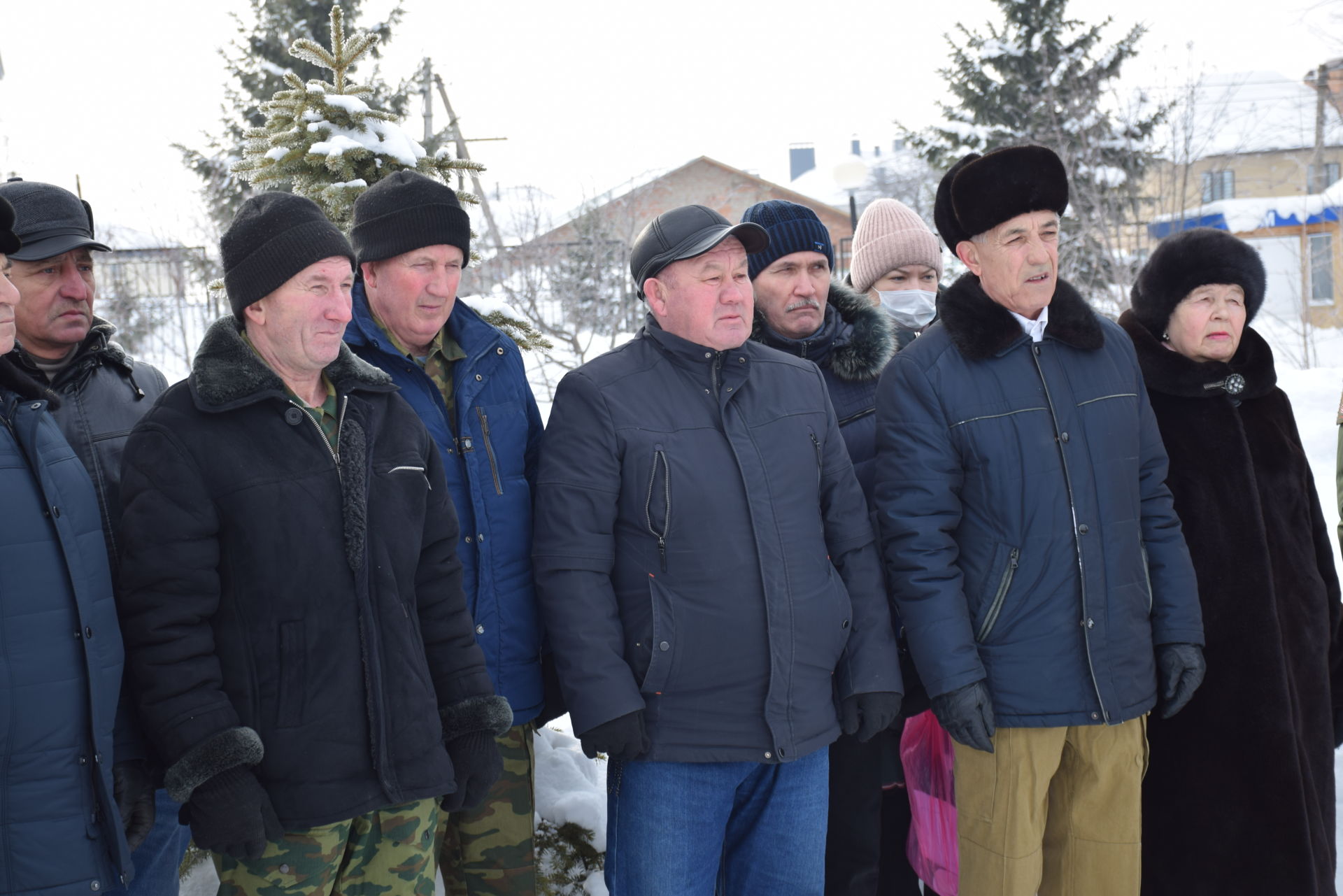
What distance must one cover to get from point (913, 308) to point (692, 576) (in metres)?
1.81

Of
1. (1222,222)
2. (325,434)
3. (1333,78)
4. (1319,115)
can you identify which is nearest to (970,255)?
(325,434)

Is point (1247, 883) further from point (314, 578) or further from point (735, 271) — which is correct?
point (314, 578)

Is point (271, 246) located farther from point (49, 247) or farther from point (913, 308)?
point (913, 308)

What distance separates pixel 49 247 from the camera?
2.67m

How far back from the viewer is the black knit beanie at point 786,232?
3.33 metres

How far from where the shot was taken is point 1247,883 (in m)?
3.02

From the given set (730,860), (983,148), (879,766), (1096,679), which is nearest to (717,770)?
(730,860)

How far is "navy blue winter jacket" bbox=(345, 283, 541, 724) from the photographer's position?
2.71m

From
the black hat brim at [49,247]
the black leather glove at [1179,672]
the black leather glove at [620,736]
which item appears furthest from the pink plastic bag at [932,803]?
the black hat brim at [49,247]

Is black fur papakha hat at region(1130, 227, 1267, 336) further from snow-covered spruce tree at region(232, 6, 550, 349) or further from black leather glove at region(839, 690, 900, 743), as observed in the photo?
snow-covered spruce tree at region(232, 6, 550, 349)

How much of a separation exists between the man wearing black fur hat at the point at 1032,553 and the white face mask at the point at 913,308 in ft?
2.98

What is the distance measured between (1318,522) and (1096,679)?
1151 millimetres

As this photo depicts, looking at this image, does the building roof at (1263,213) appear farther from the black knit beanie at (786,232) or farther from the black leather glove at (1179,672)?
the black leather glove at (1179,672)

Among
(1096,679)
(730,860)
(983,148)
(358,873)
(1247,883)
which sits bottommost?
(1247,883)
